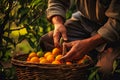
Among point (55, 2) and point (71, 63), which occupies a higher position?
point (55, 2)

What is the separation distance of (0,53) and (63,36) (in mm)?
1040

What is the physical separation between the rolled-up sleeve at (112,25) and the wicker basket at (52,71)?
367mm

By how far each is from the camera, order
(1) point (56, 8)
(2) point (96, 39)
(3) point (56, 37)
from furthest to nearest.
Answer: (1) point (56, 8)
(3) point (56, 37)
(2) point (96, 39)

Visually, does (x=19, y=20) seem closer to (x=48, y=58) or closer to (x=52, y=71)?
(x=48, y=58)

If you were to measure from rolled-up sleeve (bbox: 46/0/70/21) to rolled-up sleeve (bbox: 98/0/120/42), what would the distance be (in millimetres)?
601

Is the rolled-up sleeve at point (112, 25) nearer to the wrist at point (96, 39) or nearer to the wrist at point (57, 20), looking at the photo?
the wrist at point (96, 39)

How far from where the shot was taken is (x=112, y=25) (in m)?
4.43

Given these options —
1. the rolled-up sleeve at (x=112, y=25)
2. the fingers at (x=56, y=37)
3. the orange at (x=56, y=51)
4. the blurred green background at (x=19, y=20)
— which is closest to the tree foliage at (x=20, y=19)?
the blurred green background at (x=19, y=20)

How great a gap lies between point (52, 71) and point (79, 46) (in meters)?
0.43

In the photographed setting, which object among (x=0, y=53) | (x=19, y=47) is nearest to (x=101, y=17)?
(x=0, y=53)

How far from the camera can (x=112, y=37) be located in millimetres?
4449

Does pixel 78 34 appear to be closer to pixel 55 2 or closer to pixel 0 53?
pixel 55 2

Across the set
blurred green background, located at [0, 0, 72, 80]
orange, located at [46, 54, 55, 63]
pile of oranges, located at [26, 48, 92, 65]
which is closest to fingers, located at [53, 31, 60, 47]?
pile of oranges, located at [26, 48, 92, 65]

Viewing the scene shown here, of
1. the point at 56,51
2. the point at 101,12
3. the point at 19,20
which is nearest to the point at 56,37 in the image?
the point at 56,51
